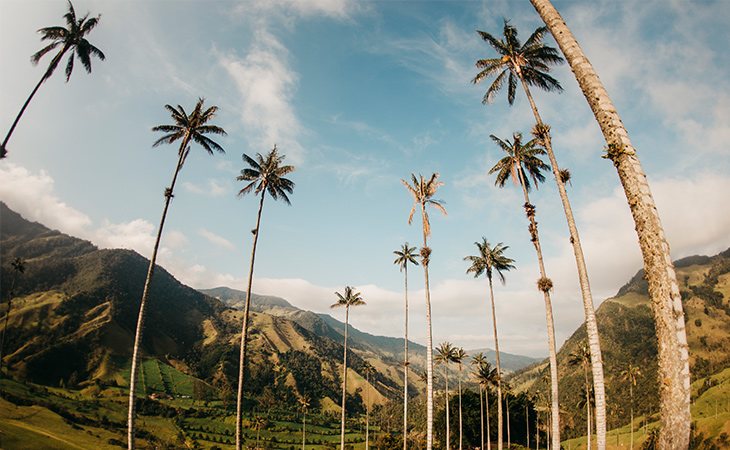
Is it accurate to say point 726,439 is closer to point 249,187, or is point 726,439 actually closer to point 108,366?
point 249,187

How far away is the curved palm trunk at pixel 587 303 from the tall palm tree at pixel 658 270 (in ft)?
37.5

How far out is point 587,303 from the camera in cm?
1903

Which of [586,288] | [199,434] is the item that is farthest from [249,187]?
[199,434]

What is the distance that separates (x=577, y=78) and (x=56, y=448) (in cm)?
9742

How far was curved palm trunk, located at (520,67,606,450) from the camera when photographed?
17.4 m

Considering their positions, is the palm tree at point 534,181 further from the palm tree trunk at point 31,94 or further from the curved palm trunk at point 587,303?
the palm tree trunk at point 31,94

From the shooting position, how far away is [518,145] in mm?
28797

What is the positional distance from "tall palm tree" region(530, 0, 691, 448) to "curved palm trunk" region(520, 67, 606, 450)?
1143cm

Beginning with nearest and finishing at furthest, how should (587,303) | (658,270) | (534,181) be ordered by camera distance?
(658,270), (587,303), (534,181)

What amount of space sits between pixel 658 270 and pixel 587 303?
1336cm

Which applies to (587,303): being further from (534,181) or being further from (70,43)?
(70,43)

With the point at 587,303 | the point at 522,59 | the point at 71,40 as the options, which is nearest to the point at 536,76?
the point at 522,59

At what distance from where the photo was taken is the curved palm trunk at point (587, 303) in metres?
17.4

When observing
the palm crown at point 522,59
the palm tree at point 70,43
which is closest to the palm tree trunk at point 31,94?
the palm tree at point 70,43
